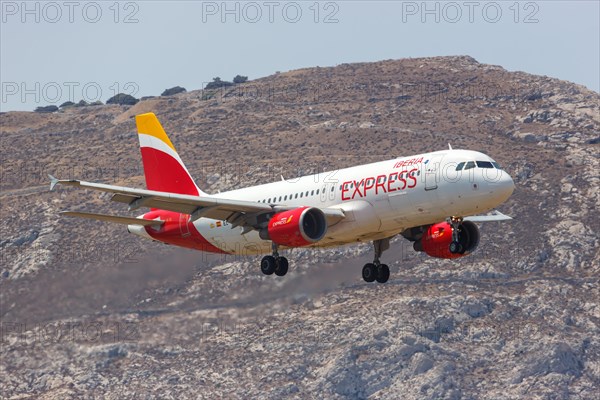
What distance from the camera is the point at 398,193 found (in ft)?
213

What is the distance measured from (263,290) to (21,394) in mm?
50179

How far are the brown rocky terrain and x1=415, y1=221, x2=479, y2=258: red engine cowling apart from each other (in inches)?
780

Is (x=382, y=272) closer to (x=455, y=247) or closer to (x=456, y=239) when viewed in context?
(x=455, y=247)

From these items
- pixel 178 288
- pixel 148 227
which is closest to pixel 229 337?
pixel 178 288

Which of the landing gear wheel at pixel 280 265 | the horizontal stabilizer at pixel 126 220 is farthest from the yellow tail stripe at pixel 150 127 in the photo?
the landing gear wheel at pixel 280 265

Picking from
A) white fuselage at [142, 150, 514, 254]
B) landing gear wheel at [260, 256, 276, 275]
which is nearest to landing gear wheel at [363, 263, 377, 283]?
white fuselage at [142, 150, 514, 254]

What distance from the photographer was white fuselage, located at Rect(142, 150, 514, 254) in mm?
63375

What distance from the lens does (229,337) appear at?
13825 centimetres

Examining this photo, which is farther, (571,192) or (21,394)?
(571,192)

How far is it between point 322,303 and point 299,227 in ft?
264

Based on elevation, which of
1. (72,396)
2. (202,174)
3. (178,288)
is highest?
(202,174)

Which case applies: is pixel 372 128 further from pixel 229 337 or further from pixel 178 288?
pixel 178 288

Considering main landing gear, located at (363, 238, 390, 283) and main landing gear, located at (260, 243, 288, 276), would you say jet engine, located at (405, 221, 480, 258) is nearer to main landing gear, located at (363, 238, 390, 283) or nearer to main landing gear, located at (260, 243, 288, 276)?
main landing gear, located at (363, 238, 390, 283)

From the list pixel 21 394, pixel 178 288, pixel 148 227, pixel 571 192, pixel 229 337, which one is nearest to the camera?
pixel 148 227
